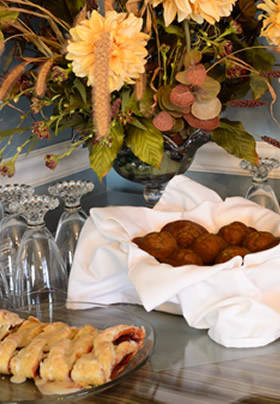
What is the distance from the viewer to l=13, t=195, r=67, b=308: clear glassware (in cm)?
81

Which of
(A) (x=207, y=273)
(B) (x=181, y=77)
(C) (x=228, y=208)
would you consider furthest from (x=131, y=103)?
(A) (x=207, y=273)

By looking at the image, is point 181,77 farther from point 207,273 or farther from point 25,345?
point 25,345

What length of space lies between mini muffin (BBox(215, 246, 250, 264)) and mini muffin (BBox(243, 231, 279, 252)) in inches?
1.0

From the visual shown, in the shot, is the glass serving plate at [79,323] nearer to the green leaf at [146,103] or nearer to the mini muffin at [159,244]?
the mini muffin at [159,244]

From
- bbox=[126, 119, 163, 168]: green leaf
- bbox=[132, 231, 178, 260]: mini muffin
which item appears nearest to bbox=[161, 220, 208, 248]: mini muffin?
bbox=[132, 231, 178, 260]: mini muffin

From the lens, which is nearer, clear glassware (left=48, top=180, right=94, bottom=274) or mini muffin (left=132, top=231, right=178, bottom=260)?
mini muffin (left=132, top=231, right=178, bottom=260)

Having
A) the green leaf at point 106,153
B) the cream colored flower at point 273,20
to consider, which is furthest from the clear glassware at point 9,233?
the cream colored flower at point 273,20

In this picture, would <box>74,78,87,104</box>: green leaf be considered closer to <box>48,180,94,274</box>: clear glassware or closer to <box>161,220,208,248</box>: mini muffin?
<box>48,180,94,274</box>: clear glassware

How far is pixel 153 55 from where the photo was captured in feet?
3.23

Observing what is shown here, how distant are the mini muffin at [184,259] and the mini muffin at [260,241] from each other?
64 mm

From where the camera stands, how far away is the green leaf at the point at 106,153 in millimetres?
909

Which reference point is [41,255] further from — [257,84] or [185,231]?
[257,84]

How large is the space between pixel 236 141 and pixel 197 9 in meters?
0.23

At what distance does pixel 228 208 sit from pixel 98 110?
10.0 inches
